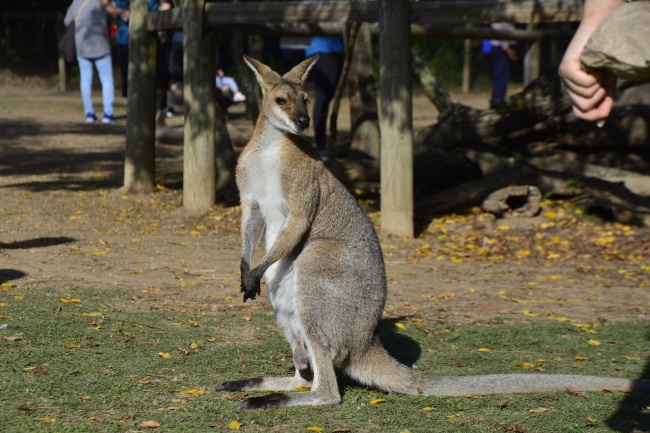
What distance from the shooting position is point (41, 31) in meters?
26.2

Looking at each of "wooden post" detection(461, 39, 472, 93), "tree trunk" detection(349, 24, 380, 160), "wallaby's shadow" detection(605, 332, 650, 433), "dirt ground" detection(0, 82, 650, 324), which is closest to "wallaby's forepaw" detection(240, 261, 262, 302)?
"dirt ground" detection(0, 82, 650, 324)

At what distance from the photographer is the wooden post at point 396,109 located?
8.06 meters

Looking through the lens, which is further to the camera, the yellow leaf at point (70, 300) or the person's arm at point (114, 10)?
the person's arm at point (114, 10)

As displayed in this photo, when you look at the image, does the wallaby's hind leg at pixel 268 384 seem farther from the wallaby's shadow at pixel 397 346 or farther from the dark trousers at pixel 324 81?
the dark trousers at pixel 324 81

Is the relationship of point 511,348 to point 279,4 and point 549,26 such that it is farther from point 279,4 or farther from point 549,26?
point 549,26

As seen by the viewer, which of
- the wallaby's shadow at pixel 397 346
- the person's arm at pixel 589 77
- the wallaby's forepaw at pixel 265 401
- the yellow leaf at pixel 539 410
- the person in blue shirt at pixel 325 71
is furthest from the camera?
the person in blue shirt at pixel 325 71

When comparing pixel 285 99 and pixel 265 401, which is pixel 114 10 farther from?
pixel 265 401

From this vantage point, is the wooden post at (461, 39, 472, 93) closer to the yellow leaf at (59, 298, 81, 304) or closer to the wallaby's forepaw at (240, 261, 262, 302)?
the yellow leaf at (59, 298, 81, 304)

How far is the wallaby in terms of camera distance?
4387 mm

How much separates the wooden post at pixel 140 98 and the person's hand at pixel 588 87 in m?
7.85

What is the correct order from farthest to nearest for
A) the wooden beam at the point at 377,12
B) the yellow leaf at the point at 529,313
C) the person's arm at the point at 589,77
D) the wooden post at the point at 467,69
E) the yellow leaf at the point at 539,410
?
the wooden post at the point at 467,69, the wooden beam at the point at 377,12, the yellow leaf at the point at 529,313, the yellow leaf at the point at 539,410, the person's arm at the point at 589,77

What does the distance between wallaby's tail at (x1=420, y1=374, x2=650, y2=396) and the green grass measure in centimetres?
4

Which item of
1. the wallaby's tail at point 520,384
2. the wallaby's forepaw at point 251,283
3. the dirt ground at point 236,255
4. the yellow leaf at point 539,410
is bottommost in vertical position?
the dirt ground at point 236,255

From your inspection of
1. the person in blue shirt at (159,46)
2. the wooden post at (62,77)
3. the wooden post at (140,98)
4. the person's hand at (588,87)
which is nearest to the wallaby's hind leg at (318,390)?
the person's hand at (588,87)
